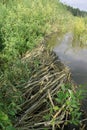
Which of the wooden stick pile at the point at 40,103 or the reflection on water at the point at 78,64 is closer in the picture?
the wooden stick pile at the point at 40,103

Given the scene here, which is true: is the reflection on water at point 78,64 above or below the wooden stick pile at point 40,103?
below

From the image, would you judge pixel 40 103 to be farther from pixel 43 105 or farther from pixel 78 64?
pixel 78 64

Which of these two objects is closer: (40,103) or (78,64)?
(40,103)

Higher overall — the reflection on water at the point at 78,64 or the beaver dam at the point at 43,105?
the beaver dam at the point at 43,105

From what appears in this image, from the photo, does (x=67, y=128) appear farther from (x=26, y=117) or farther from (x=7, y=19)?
(x=7, y=19)

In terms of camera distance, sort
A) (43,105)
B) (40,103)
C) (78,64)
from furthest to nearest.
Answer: (78,64)
(43,105)
(40,103)

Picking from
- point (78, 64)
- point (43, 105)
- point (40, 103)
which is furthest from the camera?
point (78, 64)

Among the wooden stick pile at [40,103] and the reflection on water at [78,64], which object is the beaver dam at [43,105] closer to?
the wooden stick pile at [40,103]

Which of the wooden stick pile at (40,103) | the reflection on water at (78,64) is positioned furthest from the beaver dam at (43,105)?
the reflection on water at (78,64)

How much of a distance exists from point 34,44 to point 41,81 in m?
5.31

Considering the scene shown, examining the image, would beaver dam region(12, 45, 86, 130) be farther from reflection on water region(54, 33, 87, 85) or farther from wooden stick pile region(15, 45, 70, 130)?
reflection on water region(54, 33, 87, 85)

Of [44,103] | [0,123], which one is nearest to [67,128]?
[44,103]

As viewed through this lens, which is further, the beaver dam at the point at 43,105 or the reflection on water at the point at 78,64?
the reflection on water at the point at 78,64

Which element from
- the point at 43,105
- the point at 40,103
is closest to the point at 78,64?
the point at 43,105
